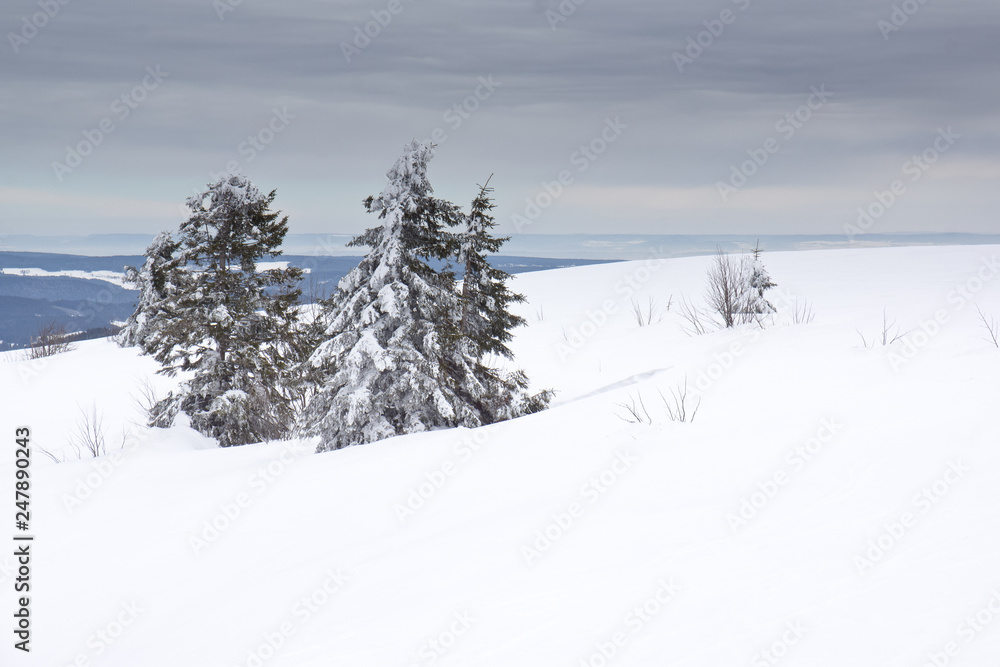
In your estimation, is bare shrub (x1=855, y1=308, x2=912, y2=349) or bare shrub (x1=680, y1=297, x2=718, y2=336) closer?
bare shrub (x1=855, y1=308, x2=912, y2=349)

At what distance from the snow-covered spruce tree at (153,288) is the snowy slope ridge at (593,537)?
709 centimetres

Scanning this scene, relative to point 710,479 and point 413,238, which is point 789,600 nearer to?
point 710,479

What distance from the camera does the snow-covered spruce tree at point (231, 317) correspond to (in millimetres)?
15656

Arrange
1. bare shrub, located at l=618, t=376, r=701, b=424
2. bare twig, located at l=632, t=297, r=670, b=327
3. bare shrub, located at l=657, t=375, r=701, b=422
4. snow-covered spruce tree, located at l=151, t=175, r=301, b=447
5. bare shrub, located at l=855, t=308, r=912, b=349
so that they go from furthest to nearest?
1. bare twig, located at l=632, t=297, r=670, b=327
2. snow-covered spruce tree, located at l=151, t=175, r=301, b=447
3. bare shrub, located at l=855, t=308, r=912, b=349
4. bare shrub, located at l=618, t=376, r=701, b=424
5. bare shrub, located at l=657, t=375, r=701, b=422

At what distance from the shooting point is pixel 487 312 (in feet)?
46.2

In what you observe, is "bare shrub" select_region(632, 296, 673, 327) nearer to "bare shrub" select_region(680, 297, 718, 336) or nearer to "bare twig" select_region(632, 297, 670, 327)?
"bare twig" select_region(632, 297, 670, 327)

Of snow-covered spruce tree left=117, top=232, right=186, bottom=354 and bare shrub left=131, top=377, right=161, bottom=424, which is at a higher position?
snow-covered spruce tree left=117, top=232, right=186, bottom=354

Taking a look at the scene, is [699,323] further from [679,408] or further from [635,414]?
[635,414]

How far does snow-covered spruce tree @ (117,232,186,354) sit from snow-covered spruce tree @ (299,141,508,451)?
6.99 meters

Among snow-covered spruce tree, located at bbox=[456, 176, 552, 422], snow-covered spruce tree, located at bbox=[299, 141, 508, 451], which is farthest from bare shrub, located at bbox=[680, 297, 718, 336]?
snow-covered spruce tree, located at bbox=[299, 141, 508, 451]

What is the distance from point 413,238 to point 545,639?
885 centimetres

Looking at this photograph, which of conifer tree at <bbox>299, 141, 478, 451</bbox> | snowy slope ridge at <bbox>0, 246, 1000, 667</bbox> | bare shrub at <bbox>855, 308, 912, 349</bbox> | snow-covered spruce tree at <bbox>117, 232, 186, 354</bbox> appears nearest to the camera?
snowy slope ridge at <bbox>0, 246, 1000, 667</bbox>

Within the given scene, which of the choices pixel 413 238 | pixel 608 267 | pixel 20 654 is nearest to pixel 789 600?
pixel 20 654

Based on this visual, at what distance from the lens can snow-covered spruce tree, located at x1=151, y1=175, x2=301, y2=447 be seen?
51.4 ft
